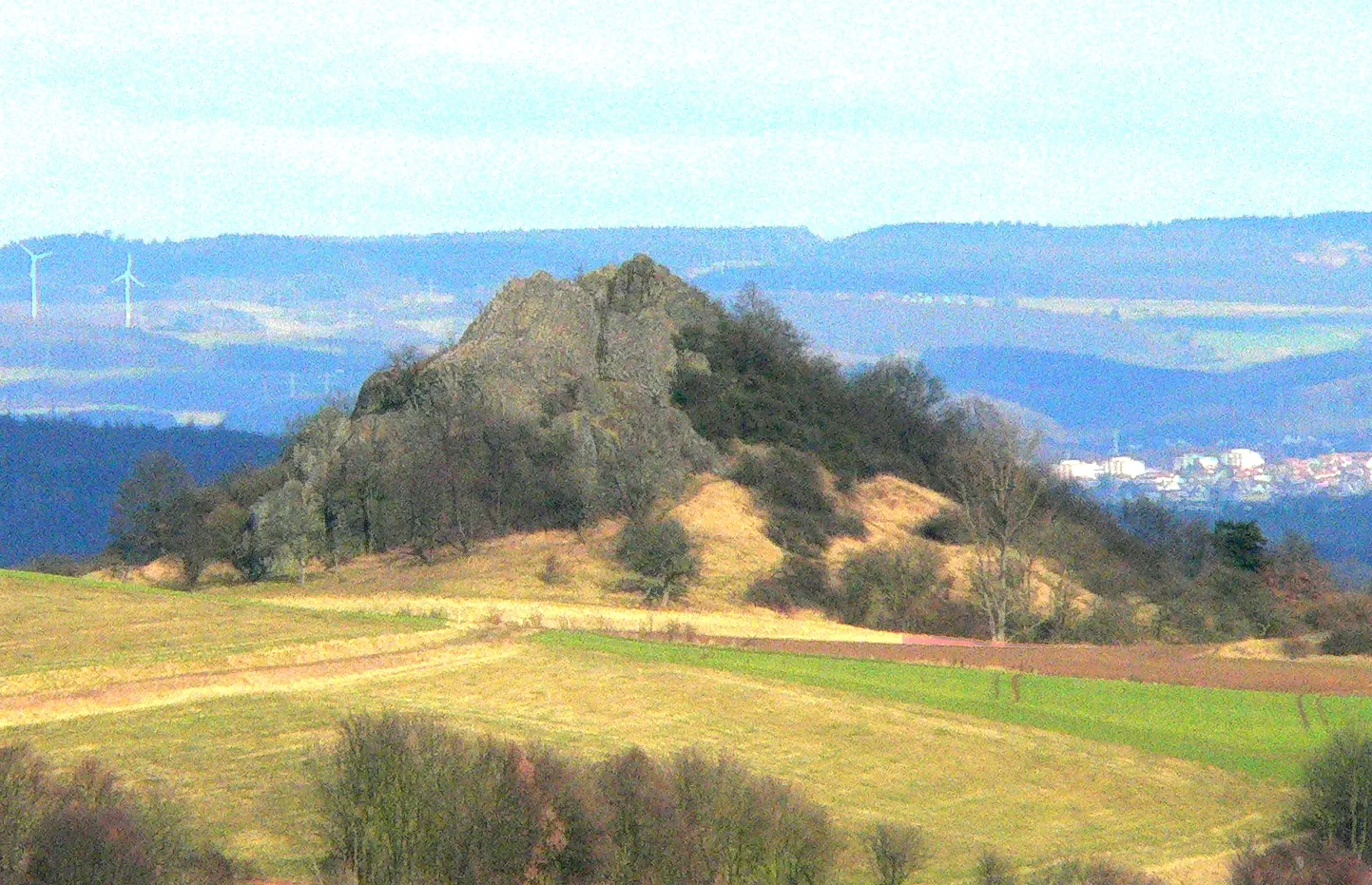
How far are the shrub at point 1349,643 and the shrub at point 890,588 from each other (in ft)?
44.1

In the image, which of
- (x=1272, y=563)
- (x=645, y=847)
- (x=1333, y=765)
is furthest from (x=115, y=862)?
(x=1272, y=563)

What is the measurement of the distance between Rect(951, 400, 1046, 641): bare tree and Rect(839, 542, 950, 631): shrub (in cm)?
189

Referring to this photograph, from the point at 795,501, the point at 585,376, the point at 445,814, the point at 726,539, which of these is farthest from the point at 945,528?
the point at 445,814

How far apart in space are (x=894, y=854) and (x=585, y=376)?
49739 millimetres

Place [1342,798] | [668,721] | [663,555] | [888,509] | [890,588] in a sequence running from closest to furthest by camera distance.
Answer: [1342,798] → [668,721] → [663,555] → [890,588] → [888,509]

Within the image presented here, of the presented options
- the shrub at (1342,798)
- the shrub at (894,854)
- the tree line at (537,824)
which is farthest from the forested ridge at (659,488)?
the tree line at (537,824)

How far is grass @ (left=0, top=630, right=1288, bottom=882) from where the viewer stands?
32.7 meters

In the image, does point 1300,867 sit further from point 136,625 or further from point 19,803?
point 136,625

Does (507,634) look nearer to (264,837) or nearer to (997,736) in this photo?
(997,736)

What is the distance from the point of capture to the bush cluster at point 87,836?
24.4 m

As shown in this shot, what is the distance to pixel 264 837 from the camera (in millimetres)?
29844

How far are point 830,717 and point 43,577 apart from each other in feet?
87.8

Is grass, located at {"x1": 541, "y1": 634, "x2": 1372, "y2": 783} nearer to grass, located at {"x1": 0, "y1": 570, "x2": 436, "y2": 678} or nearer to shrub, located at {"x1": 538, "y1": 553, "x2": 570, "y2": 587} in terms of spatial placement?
grass, located at {"x1": 0, "y1": 570, "x2": 436, "y2": 678}

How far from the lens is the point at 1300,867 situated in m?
29.5
